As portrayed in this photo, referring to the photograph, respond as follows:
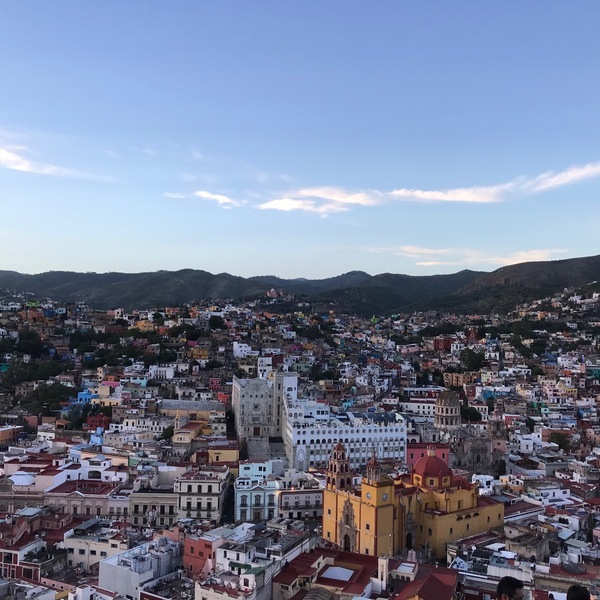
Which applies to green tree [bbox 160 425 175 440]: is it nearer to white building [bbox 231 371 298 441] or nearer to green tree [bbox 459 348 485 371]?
white building [bbox 231 371 298 441]

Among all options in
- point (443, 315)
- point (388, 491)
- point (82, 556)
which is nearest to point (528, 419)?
point (388, 491)

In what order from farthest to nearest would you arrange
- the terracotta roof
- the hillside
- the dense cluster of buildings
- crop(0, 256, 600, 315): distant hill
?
the hillside
crop(0, 256, 600, 315): distant hill
the dense cluster of buildings
the terracotta roof

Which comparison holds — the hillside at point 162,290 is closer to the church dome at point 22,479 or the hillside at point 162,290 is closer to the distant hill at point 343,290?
the distant hill at point 343,290

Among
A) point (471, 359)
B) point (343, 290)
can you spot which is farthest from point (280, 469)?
point (343, 290)

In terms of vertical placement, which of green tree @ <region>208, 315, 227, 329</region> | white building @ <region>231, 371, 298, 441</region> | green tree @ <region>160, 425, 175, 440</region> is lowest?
green tree @ <region>160, 425, 175, 440</region>

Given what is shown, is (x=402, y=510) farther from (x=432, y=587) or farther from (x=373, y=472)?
(x=432, y=587)

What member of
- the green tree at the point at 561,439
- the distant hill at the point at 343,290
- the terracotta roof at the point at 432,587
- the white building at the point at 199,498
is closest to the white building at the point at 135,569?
the white building at the point at 199,498

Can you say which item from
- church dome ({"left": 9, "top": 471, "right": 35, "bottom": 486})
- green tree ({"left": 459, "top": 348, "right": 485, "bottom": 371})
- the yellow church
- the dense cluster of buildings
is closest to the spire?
the yellow church

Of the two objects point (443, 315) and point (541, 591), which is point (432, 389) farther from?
point (443, 315)
